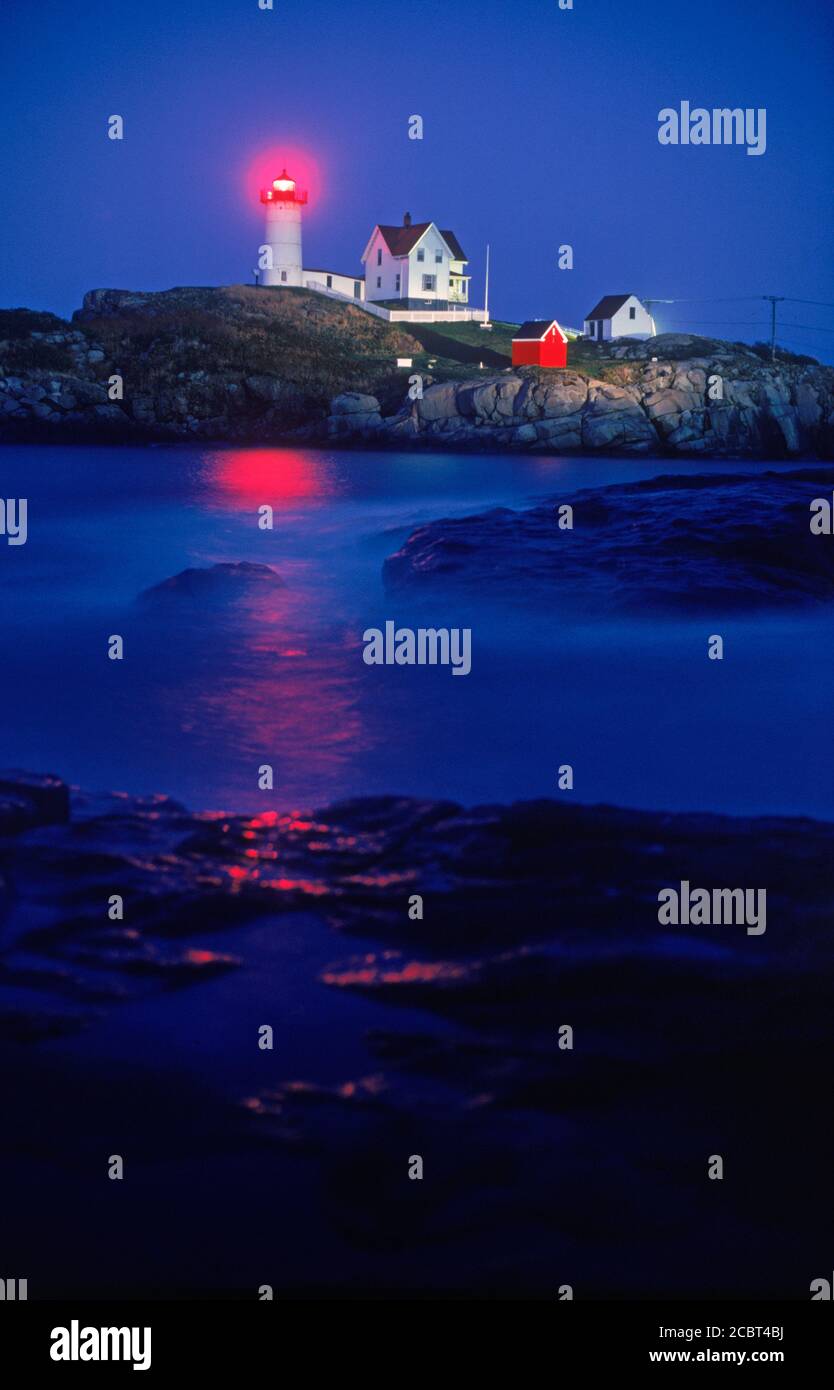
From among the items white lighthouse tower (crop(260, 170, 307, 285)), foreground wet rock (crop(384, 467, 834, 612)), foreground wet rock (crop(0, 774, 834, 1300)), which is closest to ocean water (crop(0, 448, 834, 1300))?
foreground wet rock (crop(0, 774, 834, 1300))

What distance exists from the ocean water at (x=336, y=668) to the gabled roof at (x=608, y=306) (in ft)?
2.64

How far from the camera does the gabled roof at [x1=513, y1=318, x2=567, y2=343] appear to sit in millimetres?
6750

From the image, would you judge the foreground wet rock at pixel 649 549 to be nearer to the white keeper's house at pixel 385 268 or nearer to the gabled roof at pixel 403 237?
the white keeper's house at pixel 385 268

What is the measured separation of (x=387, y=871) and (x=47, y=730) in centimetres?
194

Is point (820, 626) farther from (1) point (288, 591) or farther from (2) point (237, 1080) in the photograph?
(2) point (237, 1080)

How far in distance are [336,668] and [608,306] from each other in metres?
2.58

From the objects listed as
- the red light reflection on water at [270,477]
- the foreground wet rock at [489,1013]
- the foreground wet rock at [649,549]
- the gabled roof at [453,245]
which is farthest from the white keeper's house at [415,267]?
the foreground wet rock at [489,1013]

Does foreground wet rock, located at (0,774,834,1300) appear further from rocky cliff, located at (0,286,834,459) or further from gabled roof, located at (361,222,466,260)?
gabled roof, located at (361,222,466,260)

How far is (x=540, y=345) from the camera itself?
6.77 m

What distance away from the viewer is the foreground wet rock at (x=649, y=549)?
6.45 metres

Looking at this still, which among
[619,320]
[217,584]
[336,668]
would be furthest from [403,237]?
[336,668]

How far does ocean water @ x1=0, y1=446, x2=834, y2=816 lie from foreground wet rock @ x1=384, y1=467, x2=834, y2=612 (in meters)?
0.13

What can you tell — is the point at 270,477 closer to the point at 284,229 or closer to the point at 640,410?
the point at 284,229

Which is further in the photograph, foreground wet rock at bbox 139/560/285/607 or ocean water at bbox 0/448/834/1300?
foreground wet rock at bbox 139/560/285/607
